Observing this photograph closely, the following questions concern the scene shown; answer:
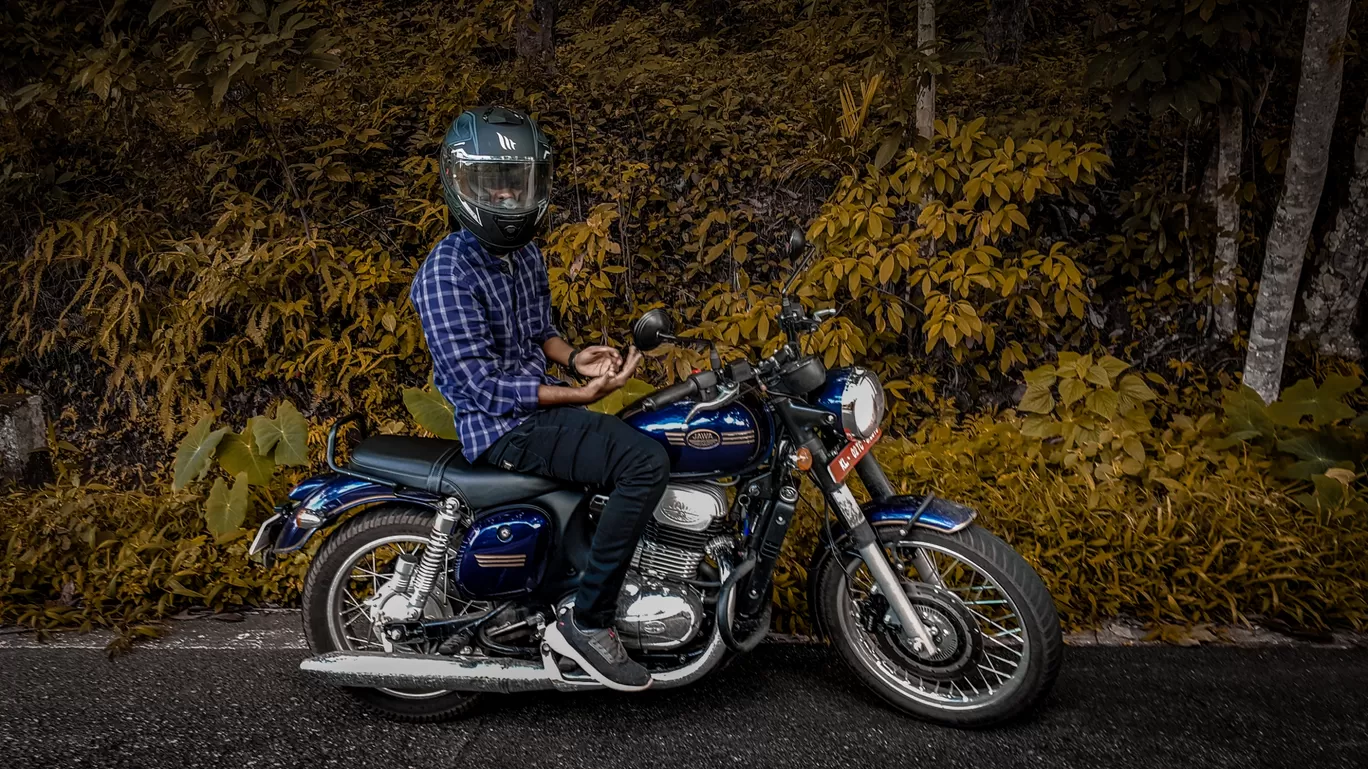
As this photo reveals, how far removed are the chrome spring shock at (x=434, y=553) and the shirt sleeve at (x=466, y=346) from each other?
1.20 ft

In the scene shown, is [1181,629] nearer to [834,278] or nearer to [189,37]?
[834,278]

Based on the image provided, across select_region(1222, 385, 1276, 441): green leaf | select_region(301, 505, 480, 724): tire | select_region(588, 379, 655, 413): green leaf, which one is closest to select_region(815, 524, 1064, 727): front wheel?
select_region(301, 505, 480, 724): tire

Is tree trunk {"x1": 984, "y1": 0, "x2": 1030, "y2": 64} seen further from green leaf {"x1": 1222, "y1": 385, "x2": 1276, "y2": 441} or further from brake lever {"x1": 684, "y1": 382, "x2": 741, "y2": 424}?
brake lever {"x1": 684, "y1": 382, "x2": 741, "y2": 424}

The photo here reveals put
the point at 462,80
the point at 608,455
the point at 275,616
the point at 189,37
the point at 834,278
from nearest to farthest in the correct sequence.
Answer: the point at 608,455
the point at 275,616
the point at 834,278
the point at 189,37
the point at 462,80

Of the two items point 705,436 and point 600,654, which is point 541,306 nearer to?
point 705,436

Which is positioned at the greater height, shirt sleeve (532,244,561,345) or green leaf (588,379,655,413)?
shirt sleeve (532,244,561,345)

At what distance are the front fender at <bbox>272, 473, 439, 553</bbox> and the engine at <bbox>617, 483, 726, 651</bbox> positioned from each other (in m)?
0.74

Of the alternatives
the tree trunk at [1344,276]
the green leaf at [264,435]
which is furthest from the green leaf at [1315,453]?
the green leaf at [264,435]

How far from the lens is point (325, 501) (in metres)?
3.08

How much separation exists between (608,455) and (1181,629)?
243 cm

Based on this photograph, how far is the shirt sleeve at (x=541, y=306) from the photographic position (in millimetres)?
3320

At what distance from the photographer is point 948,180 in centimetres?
511

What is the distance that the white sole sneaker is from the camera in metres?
2.92

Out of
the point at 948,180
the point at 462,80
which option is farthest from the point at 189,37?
the point at 948,180
